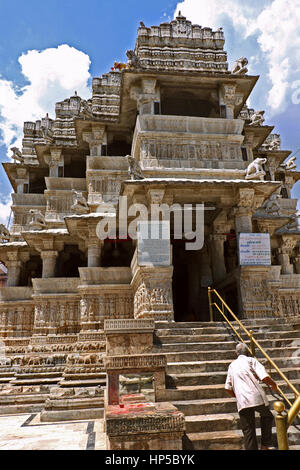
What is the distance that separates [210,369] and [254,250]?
5331 millimetres

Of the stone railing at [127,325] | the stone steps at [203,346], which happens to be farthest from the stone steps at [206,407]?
the stone steps at [203,346]

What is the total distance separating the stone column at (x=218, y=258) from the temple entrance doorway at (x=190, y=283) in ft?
3.50

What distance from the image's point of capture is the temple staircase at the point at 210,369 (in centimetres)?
580

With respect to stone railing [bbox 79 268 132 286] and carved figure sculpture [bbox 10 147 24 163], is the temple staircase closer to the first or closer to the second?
stone railing [bbox 79 268 132 286]

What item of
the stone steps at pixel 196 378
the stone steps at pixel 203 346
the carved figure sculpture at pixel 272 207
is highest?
the carved figure sculpture at pixel 272 207

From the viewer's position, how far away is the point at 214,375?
23.9 ft

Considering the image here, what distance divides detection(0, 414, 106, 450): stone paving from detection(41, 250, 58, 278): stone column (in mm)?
9222

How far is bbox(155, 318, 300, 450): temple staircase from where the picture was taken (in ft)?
19.0

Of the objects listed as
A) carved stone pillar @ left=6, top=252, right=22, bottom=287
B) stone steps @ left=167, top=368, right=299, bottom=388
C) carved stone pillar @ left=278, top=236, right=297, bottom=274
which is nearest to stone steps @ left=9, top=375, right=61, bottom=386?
stone steps @ left=167, top=368, right=299, bottom=388

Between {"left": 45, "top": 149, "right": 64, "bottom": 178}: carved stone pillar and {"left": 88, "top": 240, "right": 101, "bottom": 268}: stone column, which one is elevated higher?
{"left": 45, "top": 149, "right": 64, "bottom": 178}: carved stone pillar

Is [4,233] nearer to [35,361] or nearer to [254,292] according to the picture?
[35,361]

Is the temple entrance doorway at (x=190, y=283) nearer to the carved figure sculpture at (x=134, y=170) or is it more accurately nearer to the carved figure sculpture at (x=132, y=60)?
the carved figure sculpture at (x=134, y=170)

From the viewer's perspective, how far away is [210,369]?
25.3ft

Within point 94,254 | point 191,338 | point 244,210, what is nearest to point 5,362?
point 94,254
